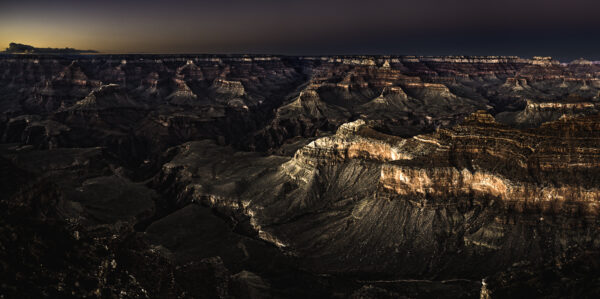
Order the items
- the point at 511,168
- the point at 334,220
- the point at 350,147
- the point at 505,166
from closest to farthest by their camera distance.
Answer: the point at 511,168
the point at 505,166
the point at 334,220
the point at 350,147

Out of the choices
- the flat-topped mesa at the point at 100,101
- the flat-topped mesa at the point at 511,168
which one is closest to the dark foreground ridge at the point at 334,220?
the flat-topped mesa at the point at 511,168

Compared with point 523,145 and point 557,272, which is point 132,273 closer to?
point 557,272

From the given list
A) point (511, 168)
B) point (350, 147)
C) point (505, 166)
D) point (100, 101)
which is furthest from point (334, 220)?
point (100, 101)

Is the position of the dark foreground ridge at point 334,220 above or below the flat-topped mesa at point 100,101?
below

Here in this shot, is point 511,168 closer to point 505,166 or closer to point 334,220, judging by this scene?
point 505,166

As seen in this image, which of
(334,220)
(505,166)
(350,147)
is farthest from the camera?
(350,147)

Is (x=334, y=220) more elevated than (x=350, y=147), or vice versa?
(x=350, y=147)

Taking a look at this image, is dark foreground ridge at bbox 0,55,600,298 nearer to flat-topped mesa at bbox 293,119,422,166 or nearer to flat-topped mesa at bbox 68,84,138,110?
flat-topped mesa at bbox 293,119,422,166

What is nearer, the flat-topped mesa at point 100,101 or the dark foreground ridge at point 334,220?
the dark foreground ridge at point 334,220

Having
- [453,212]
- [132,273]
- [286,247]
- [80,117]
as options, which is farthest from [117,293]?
[80,117]

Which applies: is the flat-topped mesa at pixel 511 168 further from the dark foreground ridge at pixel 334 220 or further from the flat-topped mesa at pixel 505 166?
the dark foreground ridge at pixel 334 220

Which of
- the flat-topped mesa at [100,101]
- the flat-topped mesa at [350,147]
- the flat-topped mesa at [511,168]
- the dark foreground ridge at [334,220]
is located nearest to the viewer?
the dark foreground ridge at [334,220]

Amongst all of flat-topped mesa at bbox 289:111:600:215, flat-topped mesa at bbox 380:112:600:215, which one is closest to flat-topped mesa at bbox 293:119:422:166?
flat-topped mesa at bbox 289:111:600:215
